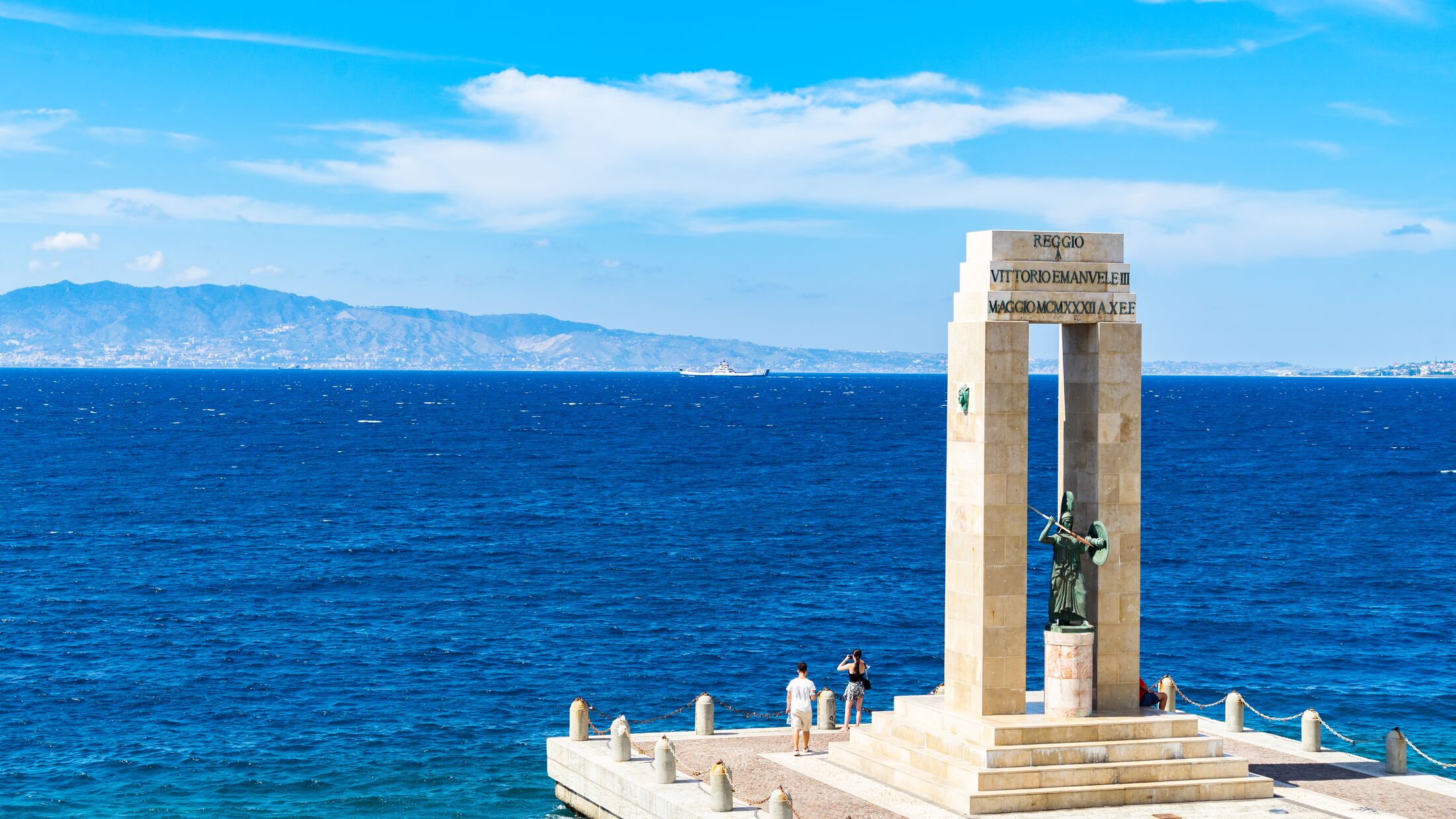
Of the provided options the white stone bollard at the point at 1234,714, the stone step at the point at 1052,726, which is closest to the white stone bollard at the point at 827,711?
the stone step at the point at 1052,726

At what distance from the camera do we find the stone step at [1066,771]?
99.0 ft

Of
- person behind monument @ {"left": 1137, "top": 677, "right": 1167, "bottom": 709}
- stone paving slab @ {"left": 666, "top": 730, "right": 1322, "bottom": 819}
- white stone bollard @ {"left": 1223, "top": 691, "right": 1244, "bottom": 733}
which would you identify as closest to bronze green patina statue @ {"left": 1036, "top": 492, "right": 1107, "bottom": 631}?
person behind monument @ {"left": 1137, "top": 677, "right": 1167, "bottom": 709}

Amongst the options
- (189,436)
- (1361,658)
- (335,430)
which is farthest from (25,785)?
(335,430)

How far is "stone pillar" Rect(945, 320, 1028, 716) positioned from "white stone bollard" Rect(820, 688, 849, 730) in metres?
6.49

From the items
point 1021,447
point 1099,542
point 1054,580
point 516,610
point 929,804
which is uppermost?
point 1021,447

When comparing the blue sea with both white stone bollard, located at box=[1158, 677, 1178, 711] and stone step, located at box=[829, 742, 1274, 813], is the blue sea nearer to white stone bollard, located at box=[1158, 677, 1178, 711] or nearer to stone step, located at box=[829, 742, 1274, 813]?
white stone bollard, located at box=[1158, 677, 1178, 711]

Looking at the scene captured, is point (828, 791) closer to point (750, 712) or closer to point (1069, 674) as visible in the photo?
point (1069, 674)

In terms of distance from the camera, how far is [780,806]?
28.6 m

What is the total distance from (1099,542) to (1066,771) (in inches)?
196

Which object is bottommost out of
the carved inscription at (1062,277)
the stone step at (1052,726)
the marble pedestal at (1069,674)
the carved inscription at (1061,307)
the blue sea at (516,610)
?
the blue sea at (516,610)

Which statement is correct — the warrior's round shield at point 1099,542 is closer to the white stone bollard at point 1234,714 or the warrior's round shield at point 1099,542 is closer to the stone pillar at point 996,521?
the stone pillar at point 996,521

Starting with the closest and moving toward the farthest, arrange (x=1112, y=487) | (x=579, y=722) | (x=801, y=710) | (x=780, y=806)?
(x=780, y=806) → (x=1112, y=487) → (x=801, y=710) → (x=579, y=722)

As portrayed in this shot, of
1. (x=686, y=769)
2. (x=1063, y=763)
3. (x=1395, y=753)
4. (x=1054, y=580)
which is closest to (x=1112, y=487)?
(x=1054, y=580)

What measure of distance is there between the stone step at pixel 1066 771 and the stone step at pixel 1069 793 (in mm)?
95
